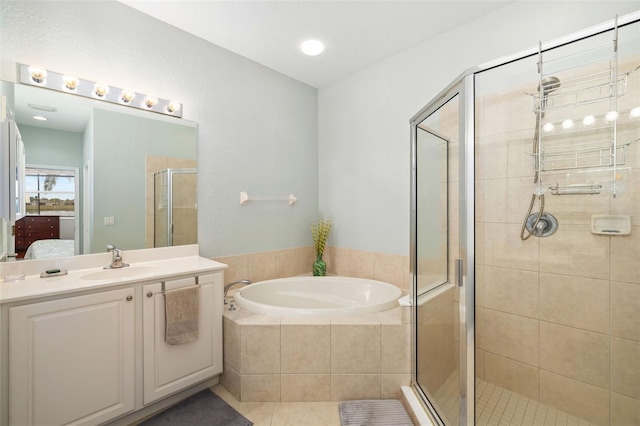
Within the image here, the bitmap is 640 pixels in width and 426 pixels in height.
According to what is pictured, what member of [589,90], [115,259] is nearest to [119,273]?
[115,259]

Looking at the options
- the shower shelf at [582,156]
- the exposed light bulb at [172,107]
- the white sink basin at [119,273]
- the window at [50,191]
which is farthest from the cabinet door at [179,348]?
the shower shelf at [582,156]

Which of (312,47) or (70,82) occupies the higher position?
(312,47)

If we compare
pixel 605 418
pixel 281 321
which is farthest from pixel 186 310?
pixel 605 418

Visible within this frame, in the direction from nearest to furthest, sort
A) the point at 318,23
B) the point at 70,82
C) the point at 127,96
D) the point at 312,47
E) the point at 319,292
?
the point at 70,82, the point at 127,96, the point at 318,23, the point at 312,47, the point at 319,292

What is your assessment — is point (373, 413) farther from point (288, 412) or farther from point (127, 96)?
point (127, 96)

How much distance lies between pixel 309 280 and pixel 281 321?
95cm

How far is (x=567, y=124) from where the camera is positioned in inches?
62.9

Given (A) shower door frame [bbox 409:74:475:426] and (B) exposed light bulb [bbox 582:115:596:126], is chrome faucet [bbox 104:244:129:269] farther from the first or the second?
(B) exposed light bulb [bbox 582:115:596:126]

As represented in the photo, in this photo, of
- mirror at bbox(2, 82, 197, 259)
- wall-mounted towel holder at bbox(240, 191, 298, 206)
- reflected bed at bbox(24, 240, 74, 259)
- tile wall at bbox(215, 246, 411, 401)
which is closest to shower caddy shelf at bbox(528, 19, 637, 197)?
tile wall at bbox(215, 246, 411, 401)

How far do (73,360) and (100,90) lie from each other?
1.64m

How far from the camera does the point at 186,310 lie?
1796 mm

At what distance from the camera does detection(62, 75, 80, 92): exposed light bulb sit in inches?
70.6

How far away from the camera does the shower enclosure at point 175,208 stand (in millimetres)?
2176

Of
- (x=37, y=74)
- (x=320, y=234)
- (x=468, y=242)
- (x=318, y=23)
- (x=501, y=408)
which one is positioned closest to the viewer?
(x=468, y=242)
